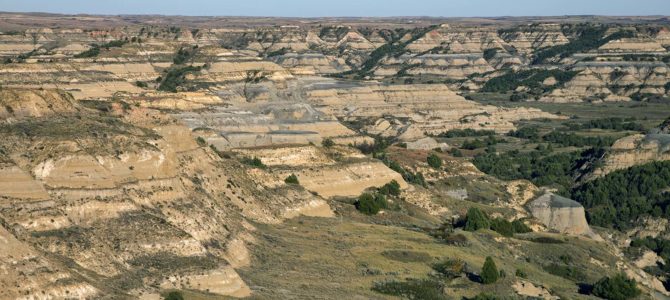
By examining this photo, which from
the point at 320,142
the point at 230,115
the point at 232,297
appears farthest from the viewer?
the point at 230,115

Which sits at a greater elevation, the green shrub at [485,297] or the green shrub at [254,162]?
the green shrub at [254,162]

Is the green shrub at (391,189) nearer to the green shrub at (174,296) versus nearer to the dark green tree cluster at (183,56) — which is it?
the green shrub at (174,296)

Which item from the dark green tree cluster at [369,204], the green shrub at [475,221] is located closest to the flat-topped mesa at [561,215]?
the green shrub at [475,221]

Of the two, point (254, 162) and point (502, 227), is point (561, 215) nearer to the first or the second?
point (502, 227)

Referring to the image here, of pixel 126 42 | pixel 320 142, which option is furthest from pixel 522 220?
pixel 126 42

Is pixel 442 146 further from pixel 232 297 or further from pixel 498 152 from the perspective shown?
pixel 232 297

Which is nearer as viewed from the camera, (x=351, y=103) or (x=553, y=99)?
(x=351, y=103)

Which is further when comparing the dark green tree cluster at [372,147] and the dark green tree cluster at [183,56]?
the dark green tree cluster at [183,56]
